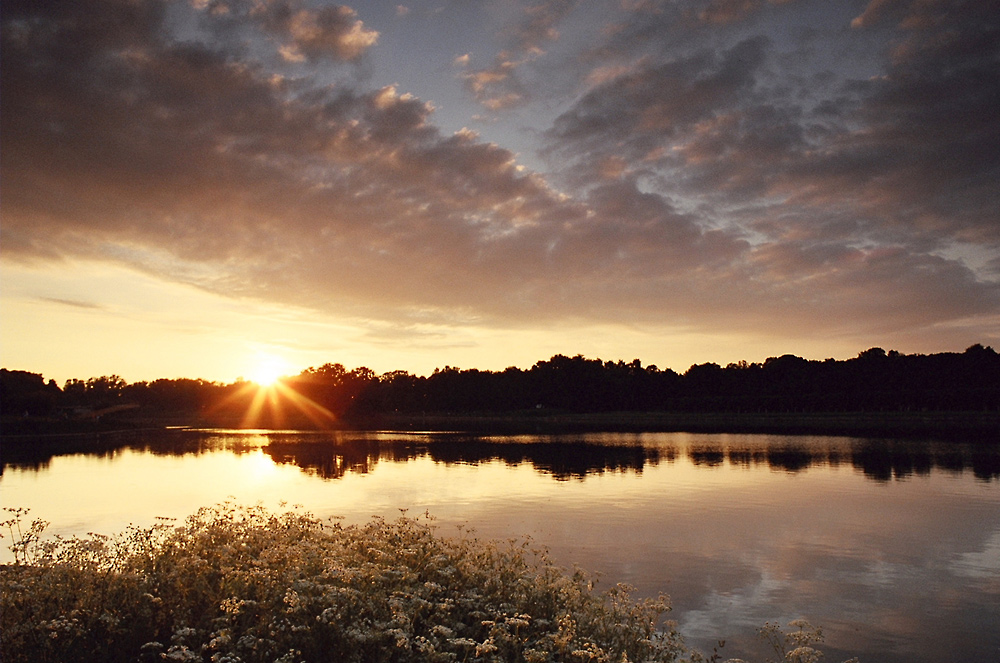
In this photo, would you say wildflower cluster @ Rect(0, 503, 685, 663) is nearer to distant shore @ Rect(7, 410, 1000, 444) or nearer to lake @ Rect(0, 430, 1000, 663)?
lake @ Rect(0, 430, 1000, 663)

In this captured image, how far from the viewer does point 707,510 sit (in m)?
34.1

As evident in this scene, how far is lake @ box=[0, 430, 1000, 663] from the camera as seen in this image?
17516mm

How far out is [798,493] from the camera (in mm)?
39969

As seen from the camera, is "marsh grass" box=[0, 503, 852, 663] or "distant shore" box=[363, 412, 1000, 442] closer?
"marsh grass" box=[0, 503, 852, 663]

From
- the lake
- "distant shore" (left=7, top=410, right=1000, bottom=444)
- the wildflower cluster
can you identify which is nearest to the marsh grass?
the wildflower cluster

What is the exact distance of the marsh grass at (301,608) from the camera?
10523 mm

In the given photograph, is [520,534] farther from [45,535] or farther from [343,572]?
[45,535]

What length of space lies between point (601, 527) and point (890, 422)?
12231cm

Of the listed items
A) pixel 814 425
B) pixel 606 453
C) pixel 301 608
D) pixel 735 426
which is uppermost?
pixel 301 608

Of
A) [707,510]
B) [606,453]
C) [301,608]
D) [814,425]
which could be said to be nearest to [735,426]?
[814,425]

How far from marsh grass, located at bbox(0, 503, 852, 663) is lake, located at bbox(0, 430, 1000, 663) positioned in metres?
4.18

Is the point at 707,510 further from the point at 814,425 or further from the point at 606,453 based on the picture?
the point at 814,425

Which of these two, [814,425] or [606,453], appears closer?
[606,453]

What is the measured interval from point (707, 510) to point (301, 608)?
27.5 meters
